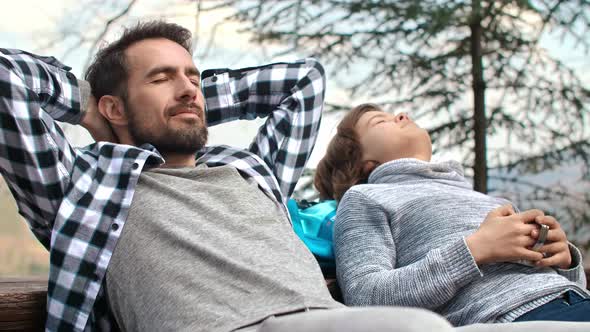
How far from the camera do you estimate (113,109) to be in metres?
1.95

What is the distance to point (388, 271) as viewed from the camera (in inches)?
69.9

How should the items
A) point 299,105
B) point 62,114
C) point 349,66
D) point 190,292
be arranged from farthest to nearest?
point 349,66
point 299,105
point 62,114
point 190,292

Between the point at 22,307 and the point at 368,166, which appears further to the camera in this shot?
the point at 368,166

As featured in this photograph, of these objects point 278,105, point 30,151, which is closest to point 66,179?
point 30,151

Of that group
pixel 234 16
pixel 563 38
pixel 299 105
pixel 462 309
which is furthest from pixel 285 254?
pixel 563 38

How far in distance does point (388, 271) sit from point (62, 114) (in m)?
0.95

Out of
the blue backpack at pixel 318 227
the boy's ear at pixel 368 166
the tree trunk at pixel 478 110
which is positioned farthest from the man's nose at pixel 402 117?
the tree trunk at pixel 478 110

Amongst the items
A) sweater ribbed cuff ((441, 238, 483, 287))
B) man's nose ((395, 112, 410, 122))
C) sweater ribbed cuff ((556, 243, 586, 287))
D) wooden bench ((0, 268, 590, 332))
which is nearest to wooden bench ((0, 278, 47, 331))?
wooden bench ((0, 268, 590, 332))

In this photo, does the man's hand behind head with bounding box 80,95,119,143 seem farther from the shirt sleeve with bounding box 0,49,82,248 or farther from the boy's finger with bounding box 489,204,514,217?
the boy's finger with bounding box 489,204,514,217

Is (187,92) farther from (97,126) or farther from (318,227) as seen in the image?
(318,227)

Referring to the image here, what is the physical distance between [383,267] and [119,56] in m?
0.95

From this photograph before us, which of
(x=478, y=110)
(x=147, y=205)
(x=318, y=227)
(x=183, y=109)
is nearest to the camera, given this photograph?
(x=147, y=205)

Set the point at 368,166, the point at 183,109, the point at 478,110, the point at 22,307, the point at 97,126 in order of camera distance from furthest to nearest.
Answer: the point at 478,110, the point at 368,166, the point at 97,126, the point at 183,109, the point at 22,307

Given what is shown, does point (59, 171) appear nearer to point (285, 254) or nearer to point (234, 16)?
point (285, 254)
